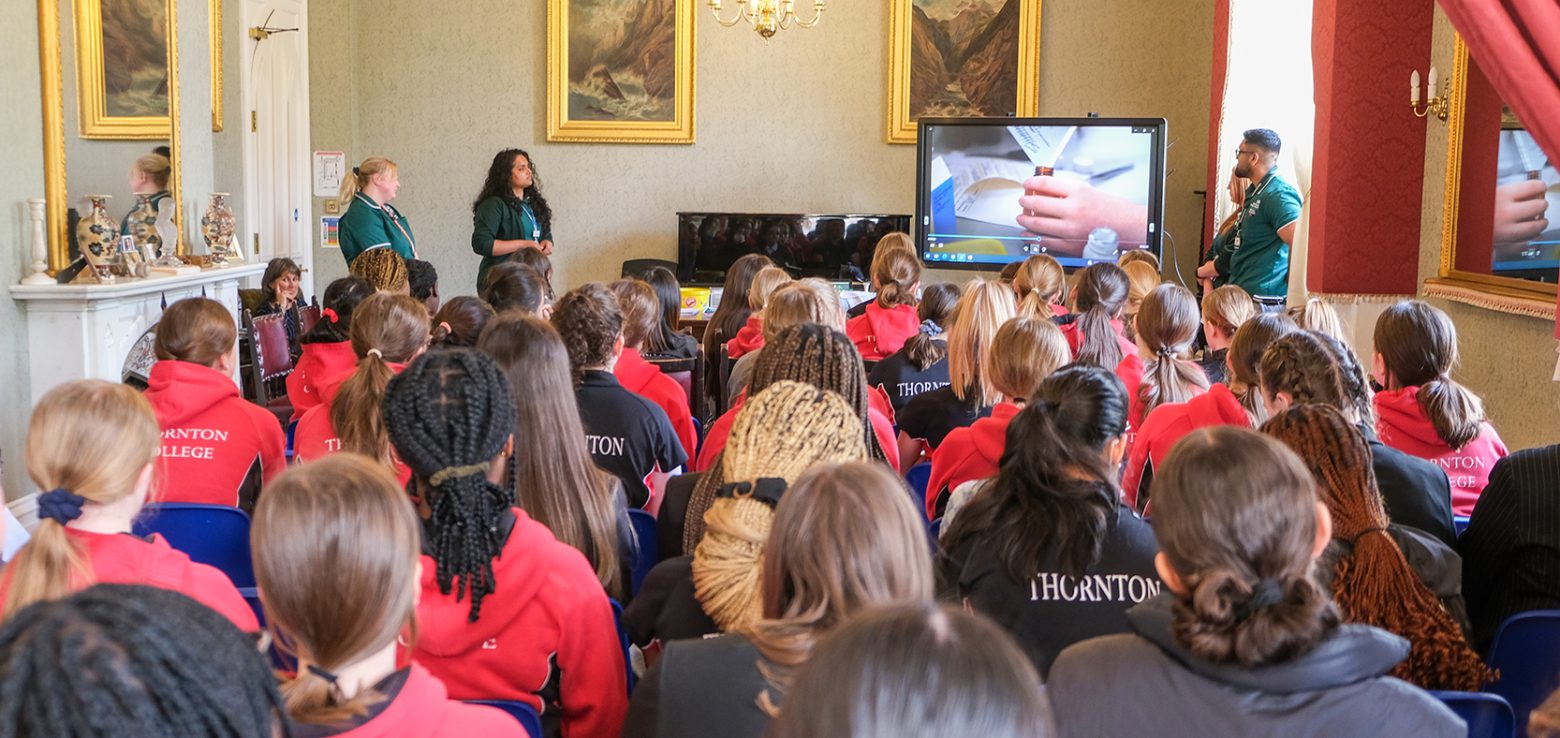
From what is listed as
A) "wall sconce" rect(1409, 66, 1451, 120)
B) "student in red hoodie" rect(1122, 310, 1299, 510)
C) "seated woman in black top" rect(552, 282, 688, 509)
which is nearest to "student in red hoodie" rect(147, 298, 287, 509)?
"seated woman in black top" rect(552, 282, 688, 509)

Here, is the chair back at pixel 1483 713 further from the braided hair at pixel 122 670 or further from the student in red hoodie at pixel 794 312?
the student in red hoodie at pixel 794 312

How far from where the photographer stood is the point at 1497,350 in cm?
546

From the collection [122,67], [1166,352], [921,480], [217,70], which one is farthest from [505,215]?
[921,480]

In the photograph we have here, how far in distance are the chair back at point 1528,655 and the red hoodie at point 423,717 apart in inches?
62.3

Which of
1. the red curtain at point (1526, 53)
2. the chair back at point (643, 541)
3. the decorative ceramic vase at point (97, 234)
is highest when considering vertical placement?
the red curtain at point (1526, 53)

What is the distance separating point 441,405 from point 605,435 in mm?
1276

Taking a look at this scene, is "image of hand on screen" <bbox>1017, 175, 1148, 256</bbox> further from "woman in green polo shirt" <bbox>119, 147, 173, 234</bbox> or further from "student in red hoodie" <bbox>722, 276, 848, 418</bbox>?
"woman in green polo shirt" <bbox>119, 147, 173, 234</bbox>

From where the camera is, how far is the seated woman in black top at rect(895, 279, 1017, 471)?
3.76 m

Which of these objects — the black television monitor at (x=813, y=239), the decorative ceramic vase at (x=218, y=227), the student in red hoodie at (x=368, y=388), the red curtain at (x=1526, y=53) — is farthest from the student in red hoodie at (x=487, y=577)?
the black television monitor at (x=813, y=239)

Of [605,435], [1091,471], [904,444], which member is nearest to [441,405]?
[1091,471]

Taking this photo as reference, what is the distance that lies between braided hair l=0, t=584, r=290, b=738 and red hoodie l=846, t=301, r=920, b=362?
4142 millimetres

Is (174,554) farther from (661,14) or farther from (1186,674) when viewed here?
(661,14)

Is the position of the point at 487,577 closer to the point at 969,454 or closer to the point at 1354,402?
the point at 969,454

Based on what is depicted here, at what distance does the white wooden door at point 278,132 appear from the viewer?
27.5ft
